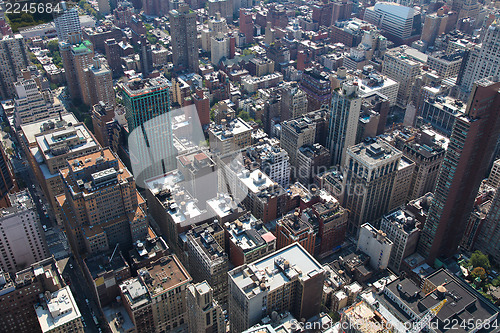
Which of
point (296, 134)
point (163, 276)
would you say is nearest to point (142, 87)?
point (296, 134)

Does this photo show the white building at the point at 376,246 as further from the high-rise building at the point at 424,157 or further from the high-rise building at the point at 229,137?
the high-rise building at the point at 229,137

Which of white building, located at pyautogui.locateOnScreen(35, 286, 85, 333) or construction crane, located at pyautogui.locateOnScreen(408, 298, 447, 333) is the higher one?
construction crane, located at pyautogui.locateOnScreen(408, 298, 447, 333)

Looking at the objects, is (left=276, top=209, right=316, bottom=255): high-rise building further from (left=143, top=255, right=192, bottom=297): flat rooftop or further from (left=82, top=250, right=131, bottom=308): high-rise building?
(left=82, top=250, right=131, bottom=308): high-rise building

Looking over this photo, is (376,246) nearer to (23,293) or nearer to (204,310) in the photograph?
(204,310)

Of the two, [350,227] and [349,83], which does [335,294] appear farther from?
[349,83]

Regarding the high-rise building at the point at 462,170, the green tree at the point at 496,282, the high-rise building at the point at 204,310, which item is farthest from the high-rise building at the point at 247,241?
the green tree at the point at 496,282

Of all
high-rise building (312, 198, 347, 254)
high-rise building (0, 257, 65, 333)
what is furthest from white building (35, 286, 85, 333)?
high-rise building (312, 198, 347, 254)

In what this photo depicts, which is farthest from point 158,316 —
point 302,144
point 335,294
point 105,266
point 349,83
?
point 349,83
